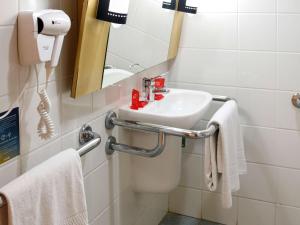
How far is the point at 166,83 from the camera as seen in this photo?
2.12 metres

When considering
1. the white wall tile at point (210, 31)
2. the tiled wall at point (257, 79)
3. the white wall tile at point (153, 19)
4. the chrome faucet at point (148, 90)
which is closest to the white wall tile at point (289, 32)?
the tiled wall at point (257, 79)

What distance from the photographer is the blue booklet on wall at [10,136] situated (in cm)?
99

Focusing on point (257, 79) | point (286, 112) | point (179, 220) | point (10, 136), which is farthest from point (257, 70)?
point (10, 136)

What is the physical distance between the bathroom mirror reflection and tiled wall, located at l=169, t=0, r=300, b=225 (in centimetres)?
20

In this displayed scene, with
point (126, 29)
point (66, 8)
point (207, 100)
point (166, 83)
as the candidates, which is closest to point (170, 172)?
point (207, 100)

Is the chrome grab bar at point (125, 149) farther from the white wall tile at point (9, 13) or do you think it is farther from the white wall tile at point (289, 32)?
the white wall tile at point (289, 32)

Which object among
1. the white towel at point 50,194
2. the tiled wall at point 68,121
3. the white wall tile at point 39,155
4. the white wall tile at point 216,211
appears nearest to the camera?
the white towel at point 50,194

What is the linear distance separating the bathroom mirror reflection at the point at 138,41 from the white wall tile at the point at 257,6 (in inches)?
14.5

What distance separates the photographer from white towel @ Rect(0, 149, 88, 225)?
0.89m

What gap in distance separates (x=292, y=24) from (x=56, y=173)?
4.56 feet

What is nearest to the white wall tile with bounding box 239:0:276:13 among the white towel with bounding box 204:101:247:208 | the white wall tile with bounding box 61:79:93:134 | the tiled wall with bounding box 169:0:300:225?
the tiled wall with bounding box 169:0:300:225

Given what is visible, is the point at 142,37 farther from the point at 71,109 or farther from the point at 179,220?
the point at 179,220

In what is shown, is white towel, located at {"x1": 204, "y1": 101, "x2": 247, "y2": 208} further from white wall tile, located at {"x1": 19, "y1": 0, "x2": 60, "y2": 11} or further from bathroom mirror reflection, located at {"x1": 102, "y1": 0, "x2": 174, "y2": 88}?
white wall tile, located at {"x1": 19, "y1": 0, "x2": 60, "y2": 11}

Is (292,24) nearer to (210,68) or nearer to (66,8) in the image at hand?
(210,68)
